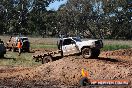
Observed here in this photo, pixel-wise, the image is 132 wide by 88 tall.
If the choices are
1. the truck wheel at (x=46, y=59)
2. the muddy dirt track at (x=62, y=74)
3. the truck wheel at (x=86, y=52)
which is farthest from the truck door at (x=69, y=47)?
the muddy dirt track at (x=62, y=74)

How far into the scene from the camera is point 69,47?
28.2 m

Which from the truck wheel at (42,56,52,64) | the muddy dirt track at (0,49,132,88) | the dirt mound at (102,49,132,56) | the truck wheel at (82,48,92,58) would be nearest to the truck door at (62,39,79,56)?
the truck wheel at (82,48,92,58)

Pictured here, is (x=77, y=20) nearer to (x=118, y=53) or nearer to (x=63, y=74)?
(x=118, y=53)

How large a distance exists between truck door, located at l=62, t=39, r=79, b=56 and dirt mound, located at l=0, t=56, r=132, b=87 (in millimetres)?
4033

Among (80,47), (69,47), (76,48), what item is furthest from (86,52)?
(69,47)

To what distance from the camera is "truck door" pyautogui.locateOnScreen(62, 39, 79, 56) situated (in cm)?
2811

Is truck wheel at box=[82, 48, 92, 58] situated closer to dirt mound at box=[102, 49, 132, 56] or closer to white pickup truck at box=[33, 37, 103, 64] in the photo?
white pickup truck at box=[33, 37, 103, 64]

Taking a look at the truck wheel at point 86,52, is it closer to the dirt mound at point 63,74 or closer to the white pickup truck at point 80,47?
the white pickup truck at point 80,47

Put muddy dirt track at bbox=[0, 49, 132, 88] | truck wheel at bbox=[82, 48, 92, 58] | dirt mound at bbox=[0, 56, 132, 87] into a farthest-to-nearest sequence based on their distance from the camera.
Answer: truck wheel at bbox=[82, 48, 92, 58]
dirt mound at bbox=[0, 56, 132, 87]
muddy dirt track at bbox=[0, 49, 132, 88]

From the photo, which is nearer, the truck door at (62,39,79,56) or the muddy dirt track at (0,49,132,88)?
the muddy dirt track at (0,49,132,88)

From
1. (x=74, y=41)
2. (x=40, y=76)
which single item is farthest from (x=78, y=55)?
(x=40, y=76)

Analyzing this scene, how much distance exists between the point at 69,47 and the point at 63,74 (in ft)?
21.3

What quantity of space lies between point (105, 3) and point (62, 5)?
1759 cm

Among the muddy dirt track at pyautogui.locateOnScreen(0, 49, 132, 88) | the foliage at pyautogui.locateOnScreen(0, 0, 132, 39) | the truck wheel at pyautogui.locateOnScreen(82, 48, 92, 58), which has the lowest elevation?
the muddy dirt track at pyautogui.locateOnScreen(0, 49, 132, 88)
